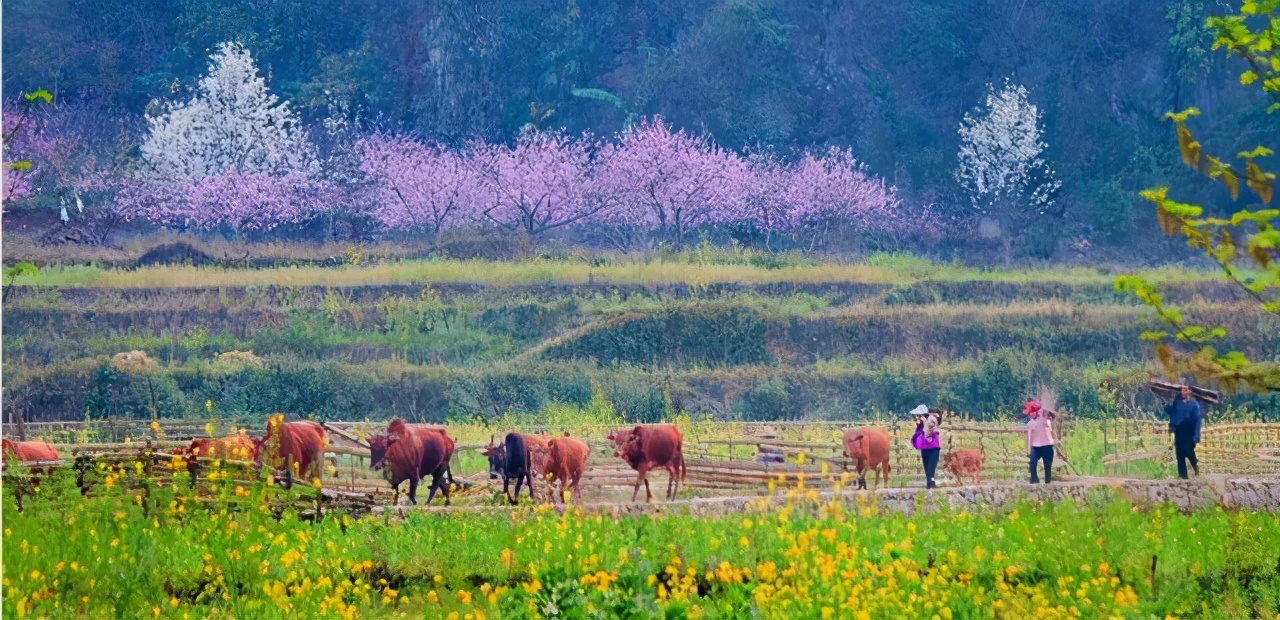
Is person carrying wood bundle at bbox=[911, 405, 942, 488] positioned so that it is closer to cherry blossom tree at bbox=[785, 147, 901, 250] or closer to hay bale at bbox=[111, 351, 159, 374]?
hay bale at bbox=[111, 351, 159, 374]

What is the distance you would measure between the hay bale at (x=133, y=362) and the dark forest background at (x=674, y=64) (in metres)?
12.8

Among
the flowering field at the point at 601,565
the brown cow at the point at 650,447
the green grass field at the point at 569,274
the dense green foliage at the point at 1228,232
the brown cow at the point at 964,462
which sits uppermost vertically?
the green grass field at the point at 569,274

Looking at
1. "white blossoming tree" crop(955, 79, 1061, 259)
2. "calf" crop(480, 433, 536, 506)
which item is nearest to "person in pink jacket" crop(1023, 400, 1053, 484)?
"calf" crop(480, 433, 536, 506)

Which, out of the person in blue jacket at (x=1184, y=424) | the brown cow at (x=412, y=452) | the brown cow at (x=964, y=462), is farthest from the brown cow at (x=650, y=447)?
the person in blue jacket at (x=1184, y=424)

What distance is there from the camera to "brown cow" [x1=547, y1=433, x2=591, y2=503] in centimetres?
1391

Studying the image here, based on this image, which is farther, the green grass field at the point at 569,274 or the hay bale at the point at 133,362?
the green grass field at the point at 569,274

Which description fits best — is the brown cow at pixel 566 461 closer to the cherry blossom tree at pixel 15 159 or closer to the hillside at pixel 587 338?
the hillside at pixel 587 338

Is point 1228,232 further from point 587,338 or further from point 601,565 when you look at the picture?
point 587,338

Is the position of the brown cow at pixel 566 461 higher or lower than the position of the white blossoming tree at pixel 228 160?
lower

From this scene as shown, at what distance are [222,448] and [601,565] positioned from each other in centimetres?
448

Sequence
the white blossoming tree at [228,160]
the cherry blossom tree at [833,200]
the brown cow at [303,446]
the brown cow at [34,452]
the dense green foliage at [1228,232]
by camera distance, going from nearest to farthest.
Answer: the dense green foliage at [1228,232], the brown cow at [303,446], the brown cow at [34,452], the white blossoming tree at [228,160], the cherry blossom tree at [833,200]

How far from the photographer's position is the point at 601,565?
9.78m

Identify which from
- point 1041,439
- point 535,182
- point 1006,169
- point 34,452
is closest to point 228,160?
point 535,182

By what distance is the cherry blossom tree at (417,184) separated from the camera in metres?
34.2
